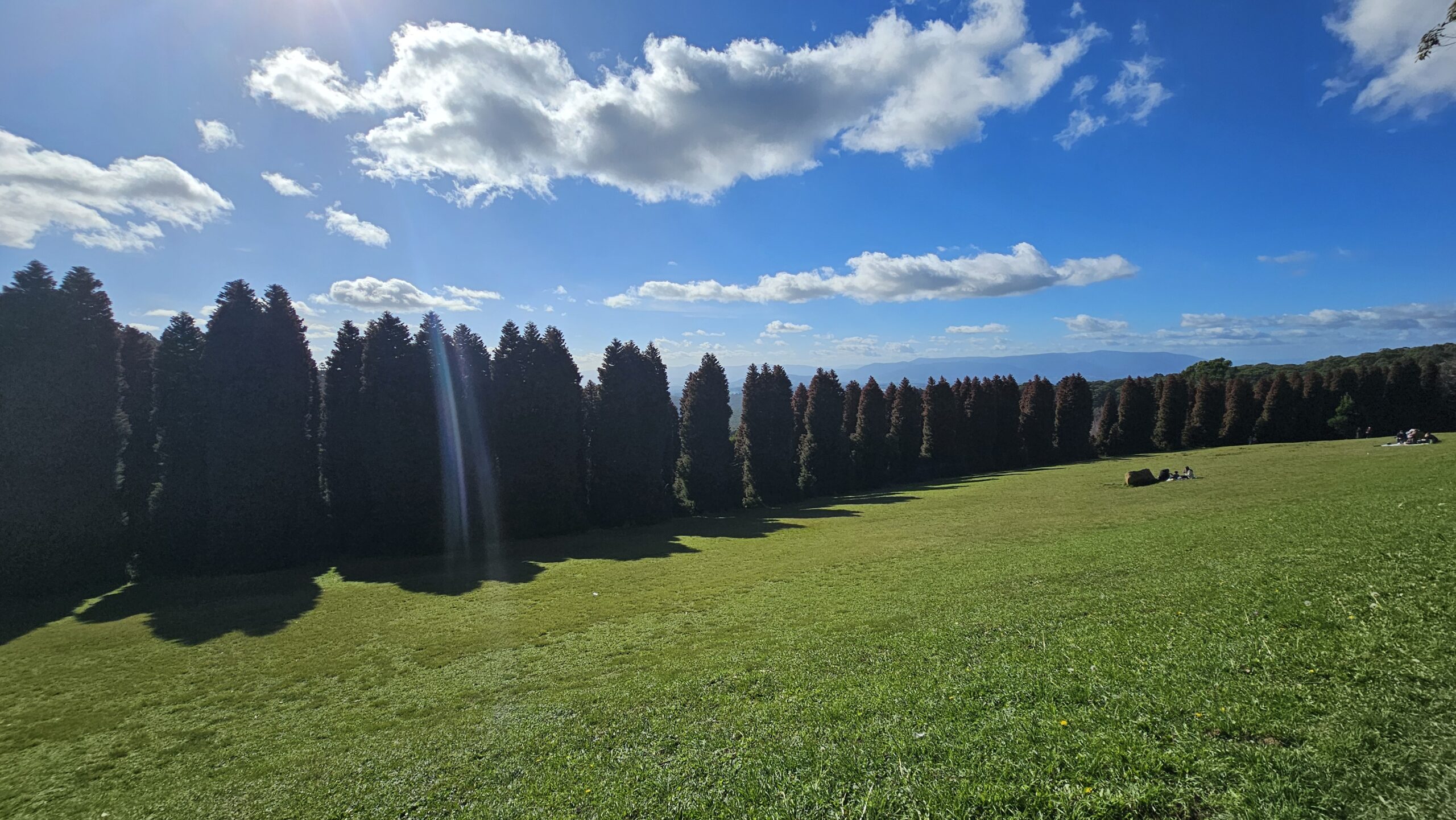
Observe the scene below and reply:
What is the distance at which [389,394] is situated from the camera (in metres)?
29.7

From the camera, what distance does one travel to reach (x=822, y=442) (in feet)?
170

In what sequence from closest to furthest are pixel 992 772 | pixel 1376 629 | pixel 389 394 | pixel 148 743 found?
pixel 992 772 < pixel 1376 629 < pixel 148 743 < pixel 389 394

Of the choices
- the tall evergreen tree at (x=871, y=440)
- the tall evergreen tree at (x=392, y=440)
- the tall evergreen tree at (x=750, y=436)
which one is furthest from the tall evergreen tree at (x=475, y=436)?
the tall evergreen tree at (x=871, y=440)

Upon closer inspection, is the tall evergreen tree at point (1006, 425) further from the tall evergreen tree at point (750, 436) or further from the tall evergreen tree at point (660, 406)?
the tall evergreen tree at point (660, 406)

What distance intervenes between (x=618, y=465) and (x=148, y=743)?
90.7 ft

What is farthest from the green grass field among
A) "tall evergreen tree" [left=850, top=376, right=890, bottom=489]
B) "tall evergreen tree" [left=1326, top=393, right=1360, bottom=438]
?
"tall evergreen tree" [left=1326, top=393, right=1360, bottom=438]

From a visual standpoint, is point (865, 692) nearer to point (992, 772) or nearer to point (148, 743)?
point (992, 772)

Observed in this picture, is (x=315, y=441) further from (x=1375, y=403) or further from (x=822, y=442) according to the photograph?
(x=1375, y=403)

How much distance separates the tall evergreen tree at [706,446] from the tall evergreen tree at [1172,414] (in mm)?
52193

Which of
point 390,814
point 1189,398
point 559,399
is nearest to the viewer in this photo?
point 390,814

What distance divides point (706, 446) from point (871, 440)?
20049 millimetres

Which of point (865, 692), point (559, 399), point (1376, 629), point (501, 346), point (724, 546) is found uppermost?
point (501, 346)

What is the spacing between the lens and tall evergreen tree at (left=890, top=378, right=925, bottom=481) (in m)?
58.2

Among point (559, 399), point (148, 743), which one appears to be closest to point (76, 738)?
point (148, 743)
